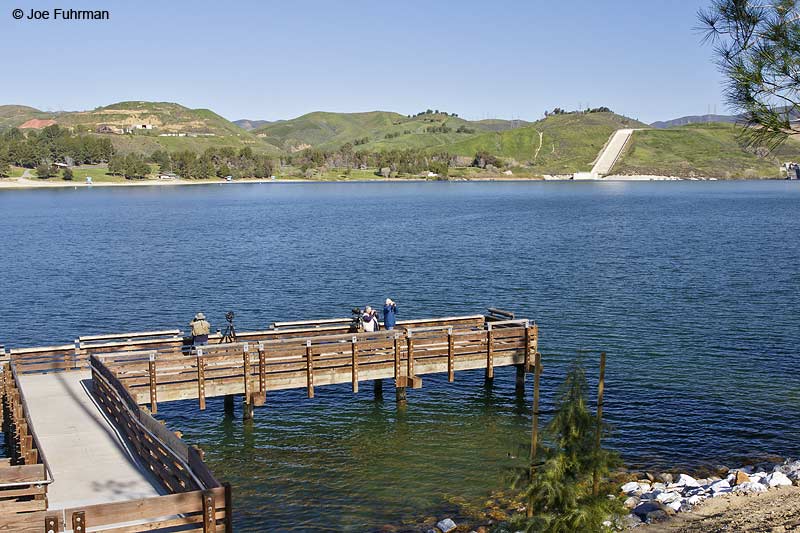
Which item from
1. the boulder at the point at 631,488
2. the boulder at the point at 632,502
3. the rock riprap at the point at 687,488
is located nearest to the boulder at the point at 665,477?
the rock riprap at the point at 687,488

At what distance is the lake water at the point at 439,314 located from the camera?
24672 mm

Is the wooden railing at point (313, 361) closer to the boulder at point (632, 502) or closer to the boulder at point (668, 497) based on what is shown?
the boulder at point (632, 502)

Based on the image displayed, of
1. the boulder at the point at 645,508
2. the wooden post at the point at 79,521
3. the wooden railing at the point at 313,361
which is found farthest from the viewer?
the wooden railing at the point at 313,361

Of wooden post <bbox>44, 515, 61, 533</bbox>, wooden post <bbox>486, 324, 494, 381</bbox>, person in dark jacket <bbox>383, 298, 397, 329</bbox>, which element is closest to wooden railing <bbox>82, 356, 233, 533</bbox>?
wooden post <bbox>44, 515, 61, 533</bbox>

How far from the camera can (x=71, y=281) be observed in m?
60.9

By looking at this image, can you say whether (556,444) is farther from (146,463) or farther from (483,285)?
(483,285)

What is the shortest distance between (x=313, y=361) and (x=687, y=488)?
41.4 ft

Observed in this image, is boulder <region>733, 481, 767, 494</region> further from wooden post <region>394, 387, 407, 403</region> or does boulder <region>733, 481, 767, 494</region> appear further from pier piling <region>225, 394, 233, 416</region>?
pier piling <region>225, 394, 233, 416</region>

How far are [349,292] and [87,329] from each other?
59.9ft

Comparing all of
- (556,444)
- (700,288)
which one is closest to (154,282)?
(700,288)

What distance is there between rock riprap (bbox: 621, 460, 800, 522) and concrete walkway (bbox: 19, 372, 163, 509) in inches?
477

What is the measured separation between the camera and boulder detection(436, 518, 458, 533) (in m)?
19.7

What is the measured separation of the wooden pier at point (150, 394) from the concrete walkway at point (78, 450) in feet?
0.10

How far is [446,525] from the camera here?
19.9 m
